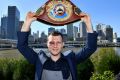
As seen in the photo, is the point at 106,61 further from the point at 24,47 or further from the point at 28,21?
the point at 24,47

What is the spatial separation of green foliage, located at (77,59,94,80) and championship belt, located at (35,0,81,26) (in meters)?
9.09

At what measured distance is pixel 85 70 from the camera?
559 inches

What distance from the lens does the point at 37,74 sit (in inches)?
160

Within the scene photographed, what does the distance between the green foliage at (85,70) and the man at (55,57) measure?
965cm

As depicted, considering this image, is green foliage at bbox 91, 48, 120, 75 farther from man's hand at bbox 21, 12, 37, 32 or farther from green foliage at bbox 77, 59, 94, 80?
man's hand at bbox 21, 12, 37, 32

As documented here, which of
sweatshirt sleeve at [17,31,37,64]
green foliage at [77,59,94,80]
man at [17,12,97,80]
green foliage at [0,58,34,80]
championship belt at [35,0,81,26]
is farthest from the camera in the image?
green foliage at [77,59,94,80]

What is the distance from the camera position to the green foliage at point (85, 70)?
46.2ft

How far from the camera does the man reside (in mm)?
4051

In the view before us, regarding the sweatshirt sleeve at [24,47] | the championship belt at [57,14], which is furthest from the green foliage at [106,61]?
the sweatshirt sleeve at [24,47]

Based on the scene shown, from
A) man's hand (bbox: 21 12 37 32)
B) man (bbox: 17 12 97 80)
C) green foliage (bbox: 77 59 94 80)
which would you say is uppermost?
man's hand (bbox: 21 12 37 32)

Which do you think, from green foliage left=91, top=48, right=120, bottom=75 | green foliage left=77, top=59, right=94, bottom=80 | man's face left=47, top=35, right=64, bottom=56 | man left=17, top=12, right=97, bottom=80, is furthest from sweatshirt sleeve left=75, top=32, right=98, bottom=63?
green foliage left=91, top=48, right=120, bottom=75

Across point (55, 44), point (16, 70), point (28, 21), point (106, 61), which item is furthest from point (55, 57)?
point (106, 61)

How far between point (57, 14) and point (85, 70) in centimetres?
952

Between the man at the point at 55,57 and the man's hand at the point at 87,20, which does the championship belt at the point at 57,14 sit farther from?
the man at the point at 55,57
